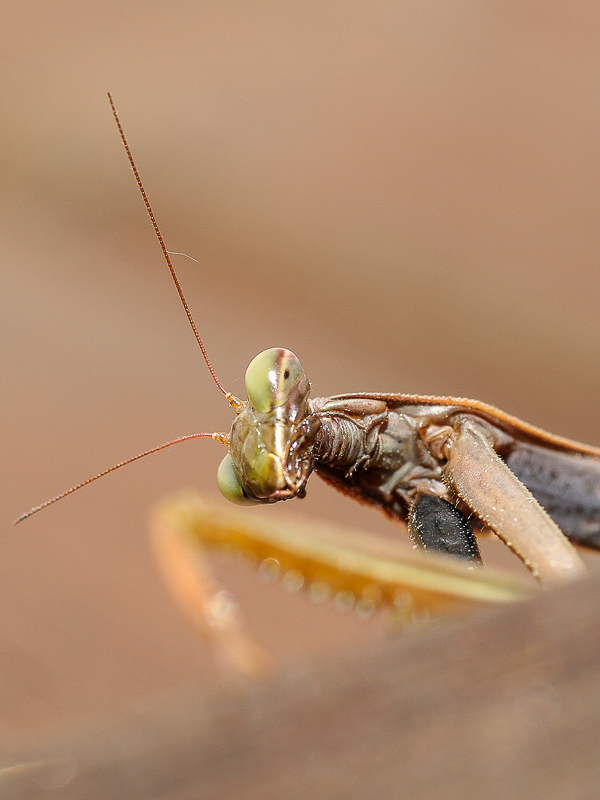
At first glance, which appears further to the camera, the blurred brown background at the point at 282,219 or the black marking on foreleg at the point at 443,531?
the blurred brown background at the point at 282,219

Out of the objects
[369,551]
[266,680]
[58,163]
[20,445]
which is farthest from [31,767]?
[58,163]

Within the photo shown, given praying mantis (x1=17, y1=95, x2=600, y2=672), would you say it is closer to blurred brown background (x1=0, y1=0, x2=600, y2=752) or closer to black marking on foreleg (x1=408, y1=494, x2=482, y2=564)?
black marking on foreleg (x1=408, y1=494, x2=482, y2=564)

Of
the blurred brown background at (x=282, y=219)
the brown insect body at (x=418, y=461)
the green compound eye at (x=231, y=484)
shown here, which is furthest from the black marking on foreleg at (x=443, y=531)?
the blurred brown background at (x=282, y=219)

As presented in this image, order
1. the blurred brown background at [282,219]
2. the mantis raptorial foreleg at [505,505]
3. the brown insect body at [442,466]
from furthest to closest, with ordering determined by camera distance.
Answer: the blurred brown background at [282,219] → the brown insect body at [442,466] → the mantis raptorial foreleg at [505,505]

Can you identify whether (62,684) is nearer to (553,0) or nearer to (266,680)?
(266,680)

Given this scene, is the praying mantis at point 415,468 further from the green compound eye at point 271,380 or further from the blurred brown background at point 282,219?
the blurred brown background at point 282,219
